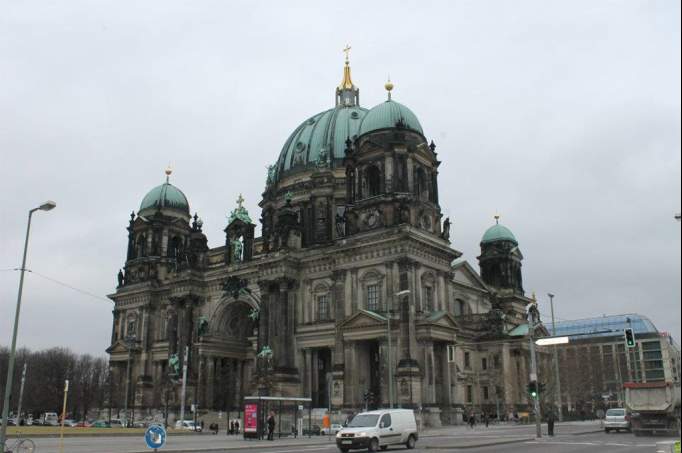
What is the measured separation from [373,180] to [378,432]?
115 ft

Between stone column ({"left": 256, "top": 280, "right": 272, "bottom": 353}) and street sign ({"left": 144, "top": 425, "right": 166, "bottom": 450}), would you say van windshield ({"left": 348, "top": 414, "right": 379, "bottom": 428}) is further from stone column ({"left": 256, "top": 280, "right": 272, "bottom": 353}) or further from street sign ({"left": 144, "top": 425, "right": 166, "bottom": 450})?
stone column ({"left": 256, "top": 280, "right": 272, "bottom": 353})

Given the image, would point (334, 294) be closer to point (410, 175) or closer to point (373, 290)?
point (373, 290)

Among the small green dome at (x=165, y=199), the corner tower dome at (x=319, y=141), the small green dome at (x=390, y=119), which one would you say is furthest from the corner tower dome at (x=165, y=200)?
the small green dome at (x=390, y=119)

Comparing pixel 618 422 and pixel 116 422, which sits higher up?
pixel 618 422

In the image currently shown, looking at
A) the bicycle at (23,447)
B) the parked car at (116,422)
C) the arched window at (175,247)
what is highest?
the arched window at (175,247)

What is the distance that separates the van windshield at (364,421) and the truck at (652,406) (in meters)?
13.8

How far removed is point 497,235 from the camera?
3371 inches

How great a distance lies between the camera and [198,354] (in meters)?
69.6

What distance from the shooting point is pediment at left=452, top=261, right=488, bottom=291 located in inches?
2963

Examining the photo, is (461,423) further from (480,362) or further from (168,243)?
(168,243)

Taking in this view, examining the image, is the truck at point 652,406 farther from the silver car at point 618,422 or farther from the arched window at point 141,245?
the arched window at point 141,245

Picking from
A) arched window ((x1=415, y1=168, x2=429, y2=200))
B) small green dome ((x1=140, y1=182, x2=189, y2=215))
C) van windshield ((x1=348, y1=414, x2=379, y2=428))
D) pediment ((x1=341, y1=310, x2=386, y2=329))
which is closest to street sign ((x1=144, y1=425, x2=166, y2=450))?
van windshield ((x1=348, y1=414, x2=379, y2=428))

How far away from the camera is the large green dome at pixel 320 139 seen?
7594 cm

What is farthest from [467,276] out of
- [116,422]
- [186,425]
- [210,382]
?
[116,422]
